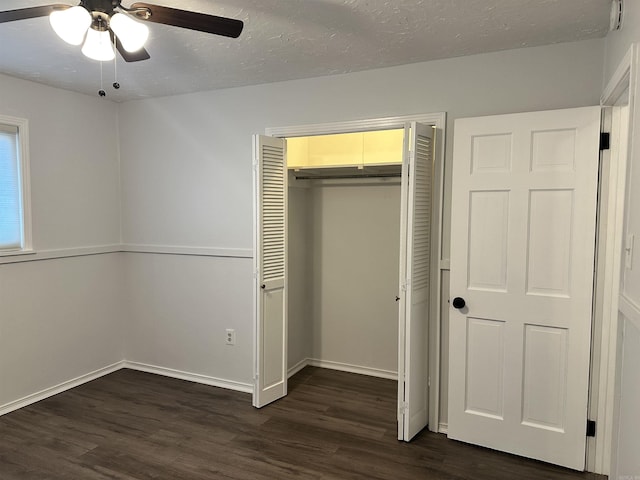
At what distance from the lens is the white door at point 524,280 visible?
2535 mm

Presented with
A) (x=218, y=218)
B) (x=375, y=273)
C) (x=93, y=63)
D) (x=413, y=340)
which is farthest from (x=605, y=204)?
(x=93, y=63)

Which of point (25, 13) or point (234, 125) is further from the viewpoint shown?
point (234, 125)

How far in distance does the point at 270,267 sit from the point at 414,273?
1129 millimetres

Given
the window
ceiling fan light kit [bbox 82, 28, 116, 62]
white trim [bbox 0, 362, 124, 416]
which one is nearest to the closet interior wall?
white trim [bbox 0, 362, 124, 416]

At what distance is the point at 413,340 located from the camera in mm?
2893

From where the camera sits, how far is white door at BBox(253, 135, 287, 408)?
3277mm

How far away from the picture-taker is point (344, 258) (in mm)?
4211

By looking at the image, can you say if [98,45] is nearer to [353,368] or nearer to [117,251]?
[117,251]

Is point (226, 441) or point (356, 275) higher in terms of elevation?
point (356, 275)

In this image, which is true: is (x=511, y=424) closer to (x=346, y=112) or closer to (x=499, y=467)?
(x=499, y=467)

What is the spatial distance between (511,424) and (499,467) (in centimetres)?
27

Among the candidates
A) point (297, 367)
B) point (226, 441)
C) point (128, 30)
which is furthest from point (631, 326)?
point (297, 367)

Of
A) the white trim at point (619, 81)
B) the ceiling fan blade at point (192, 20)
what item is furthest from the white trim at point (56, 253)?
the white trim at point (619, 81)

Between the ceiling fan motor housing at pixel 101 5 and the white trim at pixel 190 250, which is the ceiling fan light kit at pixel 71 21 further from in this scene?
the white trim at pixel 190 250
